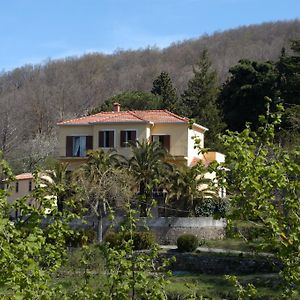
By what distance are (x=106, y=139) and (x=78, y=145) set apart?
6.96ft

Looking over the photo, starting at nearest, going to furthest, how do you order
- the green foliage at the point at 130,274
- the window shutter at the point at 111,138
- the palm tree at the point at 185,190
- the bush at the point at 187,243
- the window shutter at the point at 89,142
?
the green foliage at the point at 130,274 < the bush at the point at 187,243 < the palm tree at the point at 185,190 < the window shutter at the point at 111,138 < the window shutter at the point at 89,142

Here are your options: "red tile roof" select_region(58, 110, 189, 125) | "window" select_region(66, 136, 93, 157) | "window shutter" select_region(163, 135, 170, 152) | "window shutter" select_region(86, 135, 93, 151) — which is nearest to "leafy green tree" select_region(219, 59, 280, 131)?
"red tile roof" select_region(58, 110, 189, 125)

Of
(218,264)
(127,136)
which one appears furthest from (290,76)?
(218,264)

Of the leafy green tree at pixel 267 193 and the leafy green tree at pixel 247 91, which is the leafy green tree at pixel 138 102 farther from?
the leafy green tree at pixel 267 193

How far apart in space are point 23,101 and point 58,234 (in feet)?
295

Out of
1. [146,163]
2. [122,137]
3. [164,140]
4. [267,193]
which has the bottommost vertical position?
[146,163]

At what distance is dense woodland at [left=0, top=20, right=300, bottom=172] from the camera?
54438mm

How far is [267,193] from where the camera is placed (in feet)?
21.4

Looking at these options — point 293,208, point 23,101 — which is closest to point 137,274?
point 293,208

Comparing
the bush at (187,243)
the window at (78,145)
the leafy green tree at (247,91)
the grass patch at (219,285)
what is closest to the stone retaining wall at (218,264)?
the bush at (187,243)

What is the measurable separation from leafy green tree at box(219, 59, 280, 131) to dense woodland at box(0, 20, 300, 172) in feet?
0.26

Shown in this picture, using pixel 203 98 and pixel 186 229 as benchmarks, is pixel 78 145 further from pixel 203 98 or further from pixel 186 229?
pixel 203 98

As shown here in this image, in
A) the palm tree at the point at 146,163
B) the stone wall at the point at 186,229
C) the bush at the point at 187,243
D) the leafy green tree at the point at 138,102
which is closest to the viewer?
the bush at the point at 187,243

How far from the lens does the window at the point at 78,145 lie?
138 feet
